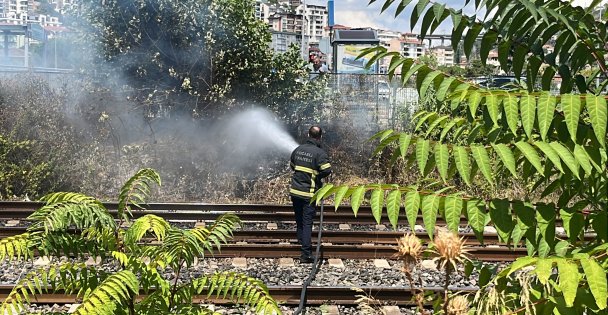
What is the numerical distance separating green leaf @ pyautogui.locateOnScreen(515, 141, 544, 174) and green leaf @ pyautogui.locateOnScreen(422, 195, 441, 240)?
13.8 inches


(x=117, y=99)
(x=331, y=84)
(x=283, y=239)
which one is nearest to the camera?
(x=283, y=239)

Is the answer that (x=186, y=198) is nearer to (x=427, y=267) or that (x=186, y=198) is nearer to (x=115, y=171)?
(x=115, y=171)

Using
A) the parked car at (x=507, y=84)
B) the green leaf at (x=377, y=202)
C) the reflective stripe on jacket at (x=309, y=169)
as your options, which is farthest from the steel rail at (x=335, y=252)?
the green leaf at (x=377, y=202)

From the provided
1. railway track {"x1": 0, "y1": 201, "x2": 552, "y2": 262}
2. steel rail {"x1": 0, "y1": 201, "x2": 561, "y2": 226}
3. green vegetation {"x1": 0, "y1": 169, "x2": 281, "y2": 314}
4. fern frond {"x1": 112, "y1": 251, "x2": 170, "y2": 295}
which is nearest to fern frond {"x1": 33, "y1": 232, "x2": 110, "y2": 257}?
green vegetation {"x1": 0, "y1": 169, "x2": 281, "y2": 314}

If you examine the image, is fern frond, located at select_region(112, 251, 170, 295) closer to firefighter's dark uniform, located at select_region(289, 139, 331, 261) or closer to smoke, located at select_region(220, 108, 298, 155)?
firefighter's dark uniform, located at select_region(289, 139, 331, 261)

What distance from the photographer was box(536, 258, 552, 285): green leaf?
5.88 feet

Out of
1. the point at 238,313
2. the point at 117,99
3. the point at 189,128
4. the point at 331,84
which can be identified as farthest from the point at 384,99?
the point at 238,313

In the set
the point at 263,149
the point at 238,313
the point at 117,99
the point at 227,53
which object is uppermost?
the point at 227,53

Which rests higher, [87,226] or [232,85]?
[232,85]

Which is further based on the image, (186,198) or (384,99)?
(384,99)

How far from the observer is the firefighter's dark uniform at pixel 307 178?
909 centimetres

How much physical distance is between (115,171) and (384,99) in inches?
306

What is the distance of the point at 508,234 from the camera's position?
218 cm

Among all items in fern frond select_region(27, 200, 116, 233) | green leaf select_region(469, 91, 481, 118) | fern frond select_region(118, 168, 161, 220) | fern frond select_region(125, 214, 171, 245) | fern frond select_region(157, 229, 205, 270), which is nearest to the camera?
green leaf select_region(469, 91, 481, 118)
